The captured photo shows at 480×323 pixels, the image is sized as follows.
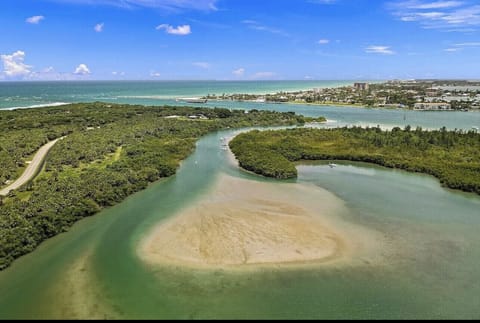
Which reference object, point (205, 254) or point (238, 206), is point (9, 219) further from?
point (238, 206)

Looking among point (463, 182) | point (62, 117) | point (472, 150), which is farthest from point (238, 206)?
point (62, 117)

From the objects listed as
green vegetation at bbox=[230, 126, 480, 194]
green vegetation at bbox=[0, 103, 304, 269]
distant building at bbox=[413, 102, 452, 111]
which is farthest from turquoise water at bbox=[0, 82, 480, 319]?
distant building at bbox=[413, 102, 452, 111]

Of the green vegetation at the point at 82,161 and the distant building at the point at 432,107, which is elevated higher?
the distant building at the point at 432,107

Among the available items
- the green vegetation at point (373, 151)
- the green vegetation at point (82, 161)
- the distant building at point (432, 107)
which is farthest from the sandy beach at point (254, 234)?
the distant building at point (432, 107)

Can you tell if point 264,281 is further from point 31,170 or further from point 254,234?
point 31,170

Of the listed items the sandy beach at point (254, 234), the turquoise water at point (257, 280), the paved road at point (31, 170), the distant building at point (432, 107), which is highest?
the distant building at point (432, 107)

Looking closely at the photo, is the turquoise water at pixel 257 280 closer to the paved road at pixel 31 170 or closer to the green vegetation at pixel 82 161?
the green vegetation at pixel 82 161

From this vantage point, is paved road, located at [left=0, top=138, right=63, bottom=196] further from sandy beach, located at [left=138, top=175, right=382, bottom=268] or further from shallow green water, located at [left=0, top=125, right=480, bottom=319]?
sandy beach, located at [left=138, top=175, right=382, bottom=268]
